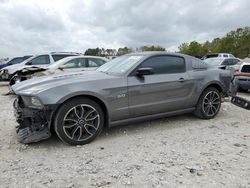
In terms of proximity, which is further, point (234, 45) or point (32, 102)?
point (234, 45)

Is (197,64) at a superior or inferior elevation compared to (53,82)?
superior

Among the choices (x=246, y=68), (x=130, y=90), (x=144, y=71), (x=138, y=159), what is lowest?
(x=138, y=159)

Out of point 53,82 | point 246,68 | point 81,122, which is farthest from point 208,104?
point 246,68

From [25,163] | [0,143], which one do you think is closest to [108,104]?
[25,163]

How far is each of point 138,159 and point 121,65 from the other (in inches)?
84.1

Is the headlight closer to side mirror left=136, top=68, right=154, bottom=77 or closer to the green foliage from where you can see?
side mirror left=136, top=68, right=154, bottom=77

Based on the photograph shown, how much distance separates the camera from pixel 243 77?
9617mm

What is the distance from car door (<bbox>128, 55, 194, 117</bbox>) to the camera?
4.76m

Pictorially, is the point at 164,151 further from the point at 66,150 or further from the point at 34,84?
the point at 34,84

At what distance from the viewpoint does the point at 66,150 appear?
4.07 metres

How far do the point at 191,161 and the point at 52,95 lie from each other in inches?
89.7

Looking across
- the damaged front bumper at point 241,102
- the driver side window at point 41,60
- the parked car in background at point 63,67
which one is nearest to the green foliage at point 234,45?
the driver side window at point 41,60

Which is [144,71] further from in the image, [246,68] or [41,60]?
[41,60]

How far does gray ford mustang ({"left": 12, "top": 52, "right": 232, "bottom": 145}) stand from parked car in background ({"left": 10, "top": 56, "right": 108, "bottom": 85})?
165 inches
